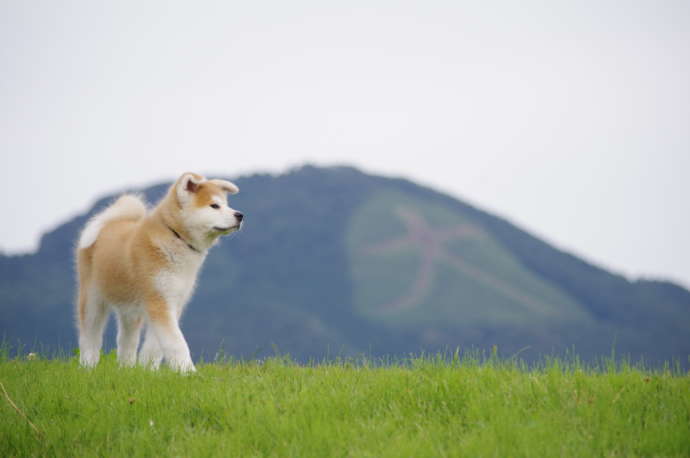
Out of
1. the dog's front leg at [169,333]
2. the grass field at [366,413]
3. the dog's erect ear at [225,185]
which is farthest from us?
the dog's erect ear at [225,185]

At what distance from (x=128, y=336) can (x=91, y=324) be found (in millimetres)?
445

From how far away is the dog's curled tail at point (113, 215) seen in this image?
8.69 metres

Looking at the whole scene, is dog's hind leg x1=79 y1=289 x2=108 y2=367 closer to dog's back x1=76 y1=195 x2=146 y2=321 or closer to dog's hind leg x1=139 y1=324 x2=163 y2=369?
dog's back x1=76 y1=195 x2=146 y2=321

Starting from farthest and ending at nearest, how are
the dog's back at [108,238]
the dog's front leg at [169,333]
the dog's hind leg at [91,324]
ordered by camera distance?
the dog's hind leg at [91,324]
the dog's back at [108,238]
the dog's front leg at [169,333]

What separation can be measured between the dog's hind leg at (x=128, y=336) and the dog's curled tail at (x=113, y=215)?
1.00 m

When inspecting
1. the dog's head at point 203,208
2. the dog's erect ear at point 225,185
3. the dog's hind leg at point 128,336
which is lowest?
the dog's hind leg at point 128,336

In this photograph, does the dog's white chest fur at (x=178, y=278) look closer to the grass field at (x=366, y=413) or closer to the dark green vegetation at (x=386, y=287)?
the grass field at (x=366, y=413)

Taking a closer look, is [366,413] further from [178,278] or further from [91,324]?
[91,324]

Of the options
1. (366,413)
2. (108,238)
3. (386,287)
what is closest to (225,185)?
(108,238)

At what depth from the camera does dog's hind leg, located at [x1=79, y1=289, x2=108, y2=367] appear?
8.39m

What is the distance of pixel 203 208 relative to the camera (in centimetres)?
761

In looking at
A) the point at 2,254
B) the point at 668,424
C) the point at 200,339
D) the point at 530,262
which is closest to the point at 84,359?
the point at 668,424

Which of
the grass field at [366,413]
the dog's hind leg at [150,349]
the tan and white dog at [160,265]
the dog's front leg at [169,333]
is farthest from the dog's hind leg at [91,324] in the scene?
the grass field at [366,413]

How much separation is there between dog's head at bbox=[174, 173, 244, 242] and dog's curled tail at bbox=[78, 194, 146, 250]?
1.53 metres
